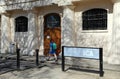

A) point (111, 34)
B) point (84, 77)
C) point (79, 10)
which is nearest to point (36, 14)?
point (79, 10)

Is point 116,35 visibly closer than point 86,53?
No

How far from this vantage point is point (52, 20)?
1892 cm

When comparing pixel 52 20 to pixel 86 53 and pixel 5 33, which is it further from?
pixel 86 53

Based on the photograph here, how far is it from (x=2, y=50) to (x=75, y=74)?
1229 cm

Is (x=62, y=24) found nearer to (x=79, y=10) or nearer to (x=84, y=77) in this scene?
(x=79, y=10)

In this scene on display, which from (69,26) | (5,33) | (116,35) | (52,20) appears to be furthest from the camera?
(5,33)

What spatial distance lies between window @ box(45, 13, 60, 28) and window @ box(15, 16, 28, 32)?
2279mm

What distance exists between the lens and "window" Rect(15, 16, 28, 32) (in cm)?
2044

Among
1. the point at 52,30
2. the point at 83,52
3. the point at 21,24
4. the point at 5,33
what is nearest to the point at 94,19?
the point at 52,30

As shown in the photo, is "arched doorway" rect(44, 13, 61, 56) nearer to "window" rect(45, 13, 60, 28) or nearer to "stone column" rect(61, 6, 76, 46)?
"window" rect(45, 13, 60, 28)

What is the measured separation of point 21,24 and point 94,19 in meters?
7.69

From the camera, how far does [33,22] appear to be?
19.2 m

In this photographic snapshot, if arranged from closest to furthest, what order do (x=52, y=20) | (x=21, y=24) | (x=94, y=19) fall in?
(x=94, y=19), (x=52, y=20), (x=21, y=24)

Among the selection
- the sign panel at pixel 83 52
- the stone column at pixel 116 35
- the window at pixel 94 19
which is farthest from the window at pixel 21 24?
the sign panel at pixel 83 52
